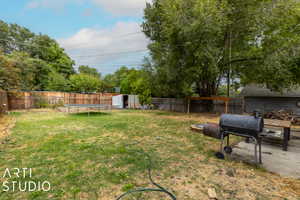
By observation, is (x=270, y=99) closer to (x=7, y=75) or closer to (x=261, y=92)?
(x=261, y=92)

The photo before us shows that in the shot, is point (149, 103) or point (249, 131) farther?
point (149, 103)

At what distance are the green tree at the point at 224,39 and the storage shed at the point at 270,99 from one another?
3759mm

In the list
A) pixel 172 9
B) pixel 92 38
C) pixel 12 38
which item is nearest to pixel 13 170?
pixel 172 9

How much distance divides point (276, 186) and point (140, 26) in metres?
11.5

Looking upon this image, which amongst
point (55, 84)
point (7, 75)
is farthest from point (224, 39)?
point (55, 84)

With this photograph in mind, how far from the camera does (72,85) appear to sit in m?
19.9

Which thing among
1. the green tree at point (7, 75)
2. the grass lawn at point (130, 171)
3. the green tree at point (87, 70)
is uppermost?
the green tree at point (87, 70)

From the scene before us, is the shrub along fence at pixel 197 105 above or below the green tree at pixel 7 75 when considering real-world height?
below

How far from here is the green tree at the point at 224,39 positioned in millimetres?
6676

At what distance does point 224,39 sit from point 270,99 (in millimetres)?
7551

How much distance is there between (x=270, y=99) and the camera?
12.0 metres

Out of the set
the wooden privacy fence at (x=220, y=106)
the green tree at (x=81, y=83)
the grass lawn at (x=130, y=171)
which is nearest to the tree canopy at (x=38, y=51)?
the green tree at (x=81, y=83)

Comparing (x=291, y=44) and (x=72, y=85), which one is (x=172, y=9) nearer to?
(x=291, y=44)

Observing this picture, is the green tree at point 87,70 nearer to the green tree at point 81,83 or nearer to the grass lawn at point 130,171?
the green tree at point 81,83
